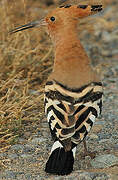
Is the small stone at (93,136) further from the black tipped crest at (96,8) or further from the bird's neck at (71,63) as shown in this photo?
the black tipped crest at (96,8)

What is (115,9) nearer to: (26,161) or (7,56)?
(7,56)

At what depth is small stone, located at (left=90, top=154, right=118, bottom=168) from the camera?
2977 millimetres

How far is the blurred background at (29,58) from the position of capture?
3.61 meters

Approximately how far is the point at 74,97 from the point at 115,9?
4.63 meters

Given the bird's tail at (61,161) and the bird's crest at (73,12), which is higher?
the bird's crest at (73,12)

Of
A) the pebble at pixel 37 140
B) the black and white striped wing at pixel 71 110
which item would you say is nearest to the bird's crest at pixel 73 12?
the black and white striped wing at pixel 71 110

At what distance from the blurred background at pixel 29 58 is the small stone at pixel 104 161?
26.4 inches

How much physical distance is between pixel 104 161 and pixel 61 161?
446 mm

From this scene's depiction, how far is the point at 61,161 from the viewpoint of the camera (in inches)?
107

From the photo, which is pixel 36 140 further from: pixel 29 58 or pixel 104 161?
→ pixel 29 58

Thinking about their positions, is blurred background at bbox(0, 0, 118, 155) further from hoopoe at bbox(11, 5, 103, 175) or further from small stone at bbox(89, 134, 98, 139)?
small stone at bbox(89, 134, 98, 139)

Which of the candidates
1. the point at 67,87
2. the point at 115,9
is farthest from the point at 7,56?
the point at 115,9

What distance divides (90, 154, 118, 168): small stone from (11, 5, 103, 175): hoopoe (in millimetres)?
329

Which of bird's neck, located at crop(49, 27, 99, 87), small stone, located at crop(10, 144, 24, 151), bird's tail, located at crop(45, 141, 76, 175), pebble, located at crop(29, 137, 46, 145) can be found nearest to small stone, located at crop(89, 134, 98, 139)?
pebble, located at crop(29, 137, 46, 145)
